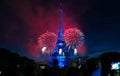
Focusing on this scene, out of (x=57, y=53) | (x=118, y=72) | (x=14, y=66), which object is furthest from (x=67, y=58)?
(x=14, y=66)

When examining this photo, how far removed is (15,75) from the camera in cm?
1074

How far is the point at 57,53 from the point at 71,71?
95239mm

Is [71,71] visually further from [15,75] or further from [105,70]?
[105,70]

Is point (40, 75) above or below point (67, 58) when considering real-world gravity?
below

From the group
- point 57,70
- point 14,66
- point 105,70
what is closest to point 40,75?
point 57,70

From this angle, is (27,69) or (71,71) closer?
(71,71)

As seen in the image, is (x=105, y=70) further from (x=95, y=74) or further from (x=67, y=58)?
(x=67, y=58)

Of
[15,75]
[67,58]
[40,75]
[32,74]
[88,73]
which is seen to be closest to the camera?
[15,75]

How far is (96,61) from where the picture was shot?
13.4m

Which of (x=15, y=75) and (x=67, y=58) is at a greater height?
(x=67, y=58)

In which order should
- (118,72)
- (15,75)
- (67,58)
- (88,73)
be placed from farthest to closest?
1. (67,58)
2. (118,72)
3. (88,73)
4. (15,75)

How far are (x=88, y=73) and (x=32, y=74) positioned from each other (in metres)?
3.10

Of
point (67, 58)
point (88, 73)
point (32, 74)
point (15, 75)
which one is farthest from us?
point (67, 58)

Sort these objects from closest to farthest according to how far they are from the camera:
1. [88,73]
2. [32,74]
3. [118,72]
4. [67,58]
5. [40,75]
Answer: [32,74], [40,75], [88,73], [118,72], [67,58]
